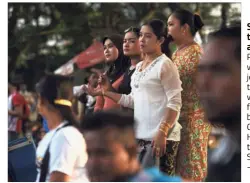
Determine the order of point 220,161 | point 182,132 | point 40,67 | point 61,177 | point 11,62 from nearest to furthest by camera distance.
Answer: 1. point 220,161
2. point 61,177
3. point 182,132
4. point 11,62
5. point 40,67

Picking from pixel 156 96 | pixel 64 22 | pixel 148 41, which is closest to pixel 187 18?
pixel 148 41

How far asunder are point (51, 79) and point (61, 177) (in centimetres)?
79

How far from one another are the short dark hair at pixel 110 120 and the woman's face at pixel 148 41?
69.3 inches

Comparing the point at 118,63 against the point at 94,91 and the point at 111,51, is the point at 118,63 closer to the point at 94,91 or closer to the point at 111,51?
the point at 111,51

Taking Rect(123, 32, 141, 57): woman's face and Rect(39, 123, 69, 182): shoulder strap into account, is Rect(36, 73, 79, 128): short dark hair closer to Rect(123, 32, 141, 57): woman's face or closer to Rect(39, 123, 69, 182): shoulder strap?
Rect(39, 123, 69, 182): shoulder strap

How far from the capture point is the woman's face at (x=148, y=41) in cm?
533

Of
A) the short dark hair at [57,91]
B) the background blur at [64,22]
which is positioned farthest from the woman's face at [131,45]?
the background blur at [64,22]

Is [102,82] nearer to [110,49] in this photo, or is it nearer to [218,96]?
[110,49]

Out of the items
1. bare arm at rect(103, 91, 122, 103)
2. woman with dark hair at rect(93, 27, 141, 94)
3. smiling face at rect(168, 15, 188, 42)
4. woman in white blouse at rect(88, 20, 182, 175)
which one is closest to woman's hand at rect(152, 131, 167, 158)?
woman in white blouse at rect(88, 20, 182, 175)

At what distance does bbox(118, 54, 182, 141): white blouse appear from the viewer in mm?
5145

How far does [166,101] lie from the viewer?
5195mm

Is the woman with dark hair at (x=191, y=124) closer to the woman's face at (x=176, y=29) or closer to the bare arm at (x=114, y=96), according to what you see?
the woman's face at (x=176, y=29)
